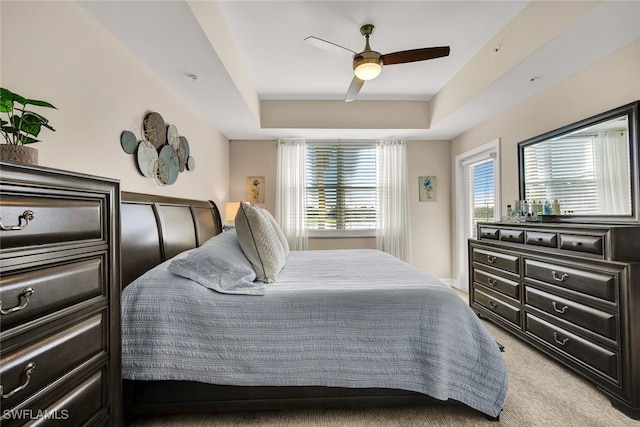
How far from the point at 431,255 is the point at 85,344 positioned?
14.9ft

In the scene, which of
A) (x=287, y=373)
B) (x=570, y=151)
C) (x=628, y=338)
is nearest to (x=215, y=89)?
(x=287, y=373)

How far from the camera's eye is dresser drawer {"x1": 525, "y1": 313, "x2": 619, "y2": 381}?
5.56ft

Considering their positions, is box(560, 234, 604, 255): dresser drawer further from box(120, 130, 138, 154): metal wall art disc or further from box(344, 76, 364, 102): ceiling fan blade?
box(120, 130, 138, 154): metal wall art disc

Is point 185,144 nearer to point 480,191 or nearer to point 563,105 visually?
point 563,105

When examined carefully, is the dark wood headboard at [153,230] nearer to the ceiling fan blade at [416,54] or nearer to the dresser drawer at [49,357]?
the dresser drawer at [49,357]

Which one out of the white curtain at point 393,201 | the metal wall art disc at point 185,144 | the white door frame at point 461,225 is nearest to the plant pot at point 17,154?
the metal wall art disc at point 185,144

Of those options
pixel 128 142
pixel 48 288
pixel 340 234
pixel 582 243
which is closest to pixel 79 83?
pixel 128 142

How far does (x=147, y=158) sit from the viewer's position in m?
2.26

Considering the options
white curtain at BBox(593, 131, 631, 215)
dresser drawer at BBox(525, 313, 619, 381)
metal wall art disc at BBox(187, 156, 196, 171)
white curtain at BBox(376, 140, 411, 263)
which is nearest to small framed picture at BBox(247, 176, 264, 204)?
metal wall art disc at BBox(187, 156, 196, 171)

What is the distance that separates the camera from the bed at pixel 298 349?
1.45 meters

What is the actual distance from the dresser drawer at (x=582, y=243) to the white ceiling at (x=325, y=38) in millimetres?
1330

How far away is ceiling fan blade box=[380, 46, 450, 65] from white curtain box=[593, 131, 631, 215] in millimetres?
1351

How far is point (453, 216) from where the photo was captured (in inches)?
183

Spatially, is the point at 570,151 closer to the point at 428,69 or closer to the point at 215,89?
the point at 428,69
